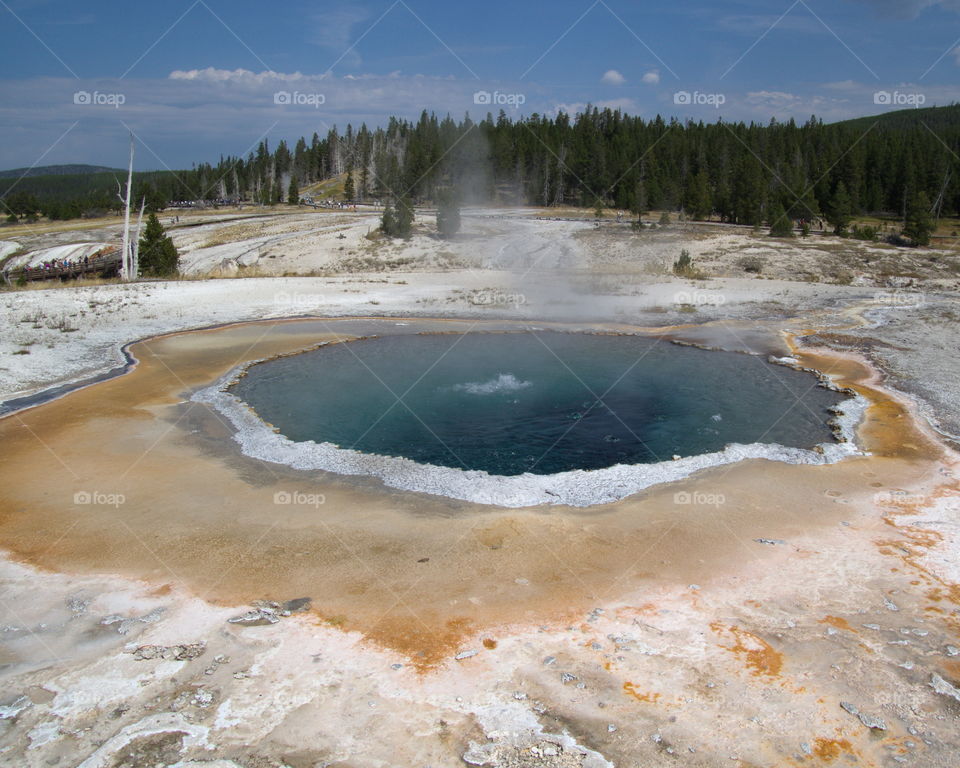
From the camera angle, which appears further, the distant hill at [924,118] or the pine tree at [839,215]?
the distant hill at [924,118]

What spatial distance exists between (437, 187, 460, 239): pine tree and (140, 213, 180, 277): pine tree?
544 inches

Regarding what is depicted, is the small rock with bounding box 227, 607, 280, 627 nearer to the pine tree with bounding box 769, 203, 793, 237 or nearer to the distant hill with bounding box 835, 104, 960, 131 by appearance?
the pine tree with bounding box 769, 203, 793, 237

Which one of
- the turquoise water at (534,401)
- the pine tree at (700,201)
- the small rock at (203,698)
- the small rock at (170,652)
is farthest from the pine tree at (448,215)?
the small rock at (203,698)

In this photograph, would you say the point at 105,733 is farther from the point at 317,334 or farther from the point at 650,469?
the point at 317,334

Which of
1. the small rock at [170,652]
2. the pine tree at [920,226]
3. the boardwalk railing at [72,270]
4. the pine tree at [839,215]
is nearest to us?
the small rock at [170,652]

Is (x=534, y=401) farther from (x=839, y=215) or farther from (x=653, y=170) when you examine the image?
(x=653, y=170)

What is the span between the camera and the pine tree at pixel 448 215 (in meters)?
37.8

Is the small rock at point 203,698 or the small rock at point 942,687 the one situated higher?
the small rock at point 942,687

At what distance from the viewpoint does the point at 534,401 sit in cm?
1348

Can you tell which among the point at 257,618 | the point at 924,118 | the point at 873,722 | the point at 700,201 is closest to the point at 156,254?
the point at 257,618

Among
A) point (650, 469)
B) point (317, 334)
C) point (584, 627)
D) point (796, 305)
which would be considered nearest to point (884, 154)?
point (796, 305)

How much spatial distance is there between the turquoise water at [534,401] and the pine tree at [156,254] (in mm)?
15376

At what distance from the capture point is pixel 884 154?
61.5 metres

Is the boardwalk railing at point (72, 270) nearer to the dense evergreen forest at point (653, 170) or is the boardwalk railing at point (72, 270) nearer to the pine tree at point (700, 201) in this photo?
the dense evergreen forest at point (653, 170)
